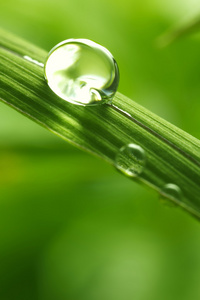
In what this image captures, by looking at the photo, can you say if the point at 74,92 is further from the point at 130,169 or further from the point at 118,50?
the point at 118,50

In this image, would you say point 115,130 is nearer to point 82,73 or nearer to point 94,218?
point 82,73

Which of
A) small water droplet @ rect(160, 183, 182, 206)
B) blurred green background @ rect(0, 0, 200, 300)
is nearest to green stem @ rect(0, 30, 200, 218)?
small water droplet @ rect(160, 183, 182, 206)

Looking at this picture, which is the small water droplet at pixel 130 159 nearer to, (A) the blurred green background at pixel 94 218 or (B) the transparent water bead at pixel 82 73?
(B) the transparent water bead at pixel 82 73

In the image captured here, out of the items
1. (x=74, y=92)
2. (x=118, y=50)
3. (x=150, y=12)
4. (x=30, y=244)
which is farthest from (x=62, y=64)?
(x=150, y=12)

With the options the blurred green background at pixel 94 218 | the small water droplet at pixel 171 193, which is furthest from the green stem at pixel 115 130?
the blurred green background at pixel 94 218

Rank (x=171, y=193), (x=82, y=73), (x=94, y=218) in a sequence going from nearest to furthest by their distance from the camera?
1. (x=171, y=193)
2. (x=82, y=73)
3. (x=94, y=218)

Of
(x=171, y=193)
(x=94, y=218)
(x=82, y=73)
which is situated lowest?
(x=171, y=193)

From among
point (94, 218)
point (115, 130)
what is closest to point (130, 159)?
point (115, 130)
